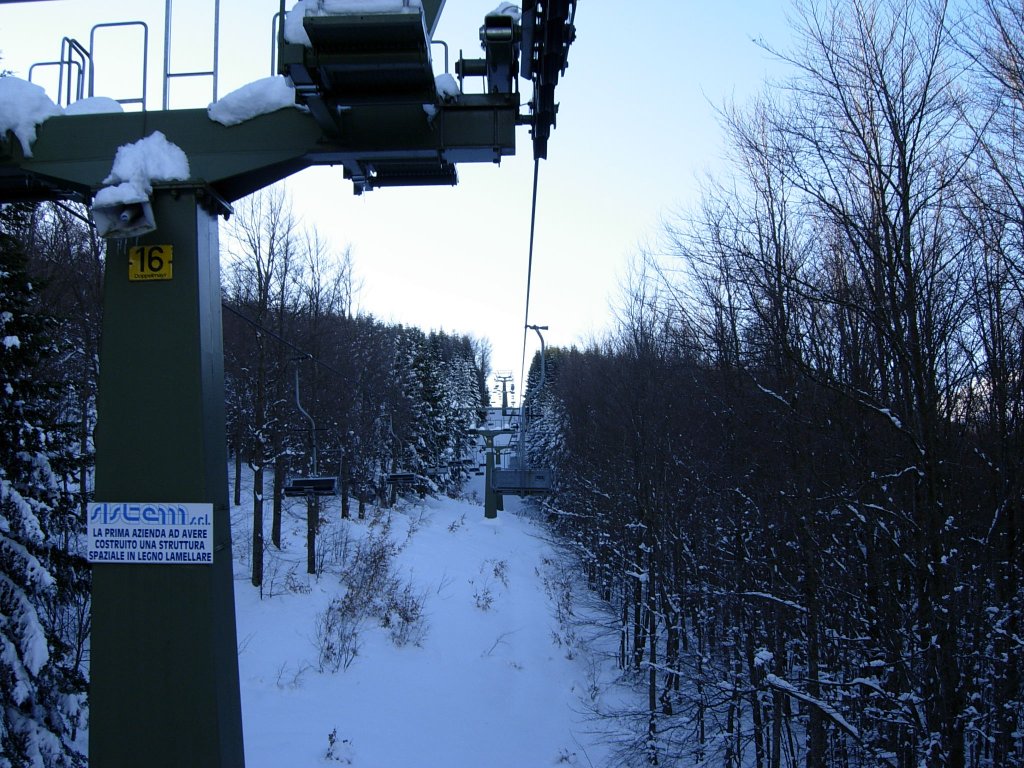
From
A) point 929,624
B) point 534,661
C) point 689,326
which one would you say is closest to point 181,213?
point 929,624

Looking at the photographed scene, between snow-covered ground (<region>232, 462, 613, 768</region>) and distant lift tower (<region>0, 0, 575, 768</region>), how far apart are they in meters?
7.88

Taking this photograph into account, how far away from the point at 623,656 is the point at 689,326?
10.8 meters

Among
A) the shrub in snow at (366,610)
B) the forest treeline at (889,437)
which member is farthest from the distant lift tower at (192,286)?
the shrub in snow at (366,610)

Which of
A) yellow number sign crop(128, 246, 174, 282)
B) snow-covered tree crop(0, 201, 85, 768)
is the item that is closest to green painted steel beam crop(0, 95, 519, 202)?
yellow number sign crop(128, 246, 174, 282)

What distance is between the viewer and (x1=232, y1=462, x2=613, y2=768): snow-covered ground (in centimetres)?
1192

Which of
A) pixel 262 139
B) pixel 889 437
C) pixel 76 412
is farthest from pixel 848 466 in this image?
pixel 76 412

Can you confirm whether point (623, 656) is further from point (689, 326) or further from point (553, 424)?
point (553, 424)

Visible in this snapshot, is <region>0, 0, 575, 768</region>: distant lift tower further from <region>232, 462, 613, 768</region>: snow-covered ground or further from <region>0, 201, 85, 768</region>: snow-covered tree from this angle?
<region>232, 462, 613, 768</region>: snow-covered ground

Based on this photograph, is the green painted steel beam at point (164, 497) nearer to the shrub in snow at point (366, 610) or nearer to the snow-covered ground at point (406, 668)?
the snow-covered ground at point (406, 668)

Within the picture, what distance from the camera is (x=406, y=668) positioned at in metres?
15.2

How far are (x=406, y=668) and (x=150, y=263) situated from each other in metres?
13.1

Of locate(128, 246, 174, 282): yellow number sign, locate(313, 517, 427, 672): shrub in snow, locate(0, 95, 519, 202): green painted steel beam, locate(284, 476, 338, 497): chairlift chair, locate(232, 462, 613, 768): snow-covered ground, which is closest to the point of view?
locate(128, 246, 174, 282): yellow number sign

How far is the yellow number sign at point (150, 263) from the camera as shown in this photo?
3.91 meters

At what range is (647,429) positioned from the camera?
57.2ft
